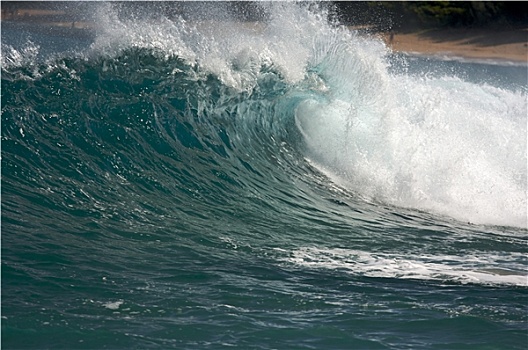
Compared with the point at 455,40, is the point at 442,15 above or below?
above

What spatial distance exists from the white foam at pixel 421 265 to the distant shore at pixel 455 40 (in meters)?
22.7

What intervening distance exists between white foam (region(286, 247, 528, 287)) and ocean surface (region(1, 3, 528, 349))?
3 cm

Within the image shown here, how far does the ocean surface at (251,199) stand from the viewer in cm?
566

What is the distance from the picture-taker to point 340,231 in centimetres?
824

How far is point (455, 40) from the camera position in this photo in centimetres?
3120

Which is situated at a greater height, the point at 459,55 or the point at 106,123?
the point at 459,55

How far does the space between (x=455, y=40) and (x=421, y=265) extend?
83.3 ft

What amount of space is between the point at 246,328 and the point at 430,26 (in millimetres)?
28230

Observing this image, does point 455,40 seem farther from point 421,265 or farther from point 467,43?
point 421,265

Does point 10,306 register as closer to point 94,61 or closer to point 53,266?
point 53,266

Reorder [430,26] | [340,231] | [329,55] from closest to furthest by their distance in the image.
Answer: [340,231], [329,55], [430,26]

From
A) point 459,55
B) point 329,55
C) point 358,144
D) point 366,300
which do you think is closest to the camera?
point 366,300

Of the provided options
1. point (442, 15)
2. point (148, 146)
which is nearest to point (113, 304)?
point (148, 146)

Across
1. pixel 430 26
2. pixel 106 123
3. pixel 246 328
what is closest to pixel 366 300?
pixel 246 328
